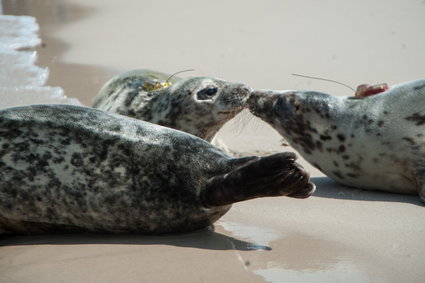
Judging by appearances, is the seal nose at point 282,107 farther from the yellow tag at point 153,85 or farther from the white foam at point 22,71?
the white foam at point 22,71

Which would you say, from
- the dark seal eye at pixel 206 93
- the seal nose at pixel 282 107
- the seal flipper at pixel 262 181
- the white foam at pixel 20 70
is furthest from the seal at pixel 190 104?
the white foam at pixel 20 70

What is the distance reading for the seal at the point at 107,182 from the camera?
3414 mm

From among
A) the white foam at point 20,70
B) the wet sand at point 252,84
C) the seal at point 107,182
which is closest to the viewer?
the wet sand at point 252,84

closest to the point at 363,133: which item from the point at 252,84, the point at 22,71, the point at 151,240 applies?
the point at 151,240

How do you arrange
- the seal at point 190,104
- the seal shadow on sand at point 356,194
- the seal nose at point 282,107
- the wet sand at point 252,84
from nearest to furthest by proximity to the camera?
the wet sand at point 252,84
the seal shadow on sand at point 356,194
the seal nose at point 282,107
the seal at point 190,104

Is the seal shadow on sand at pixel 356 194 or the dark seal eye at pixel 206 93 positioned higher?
the dark seal eye at pixel 206 93

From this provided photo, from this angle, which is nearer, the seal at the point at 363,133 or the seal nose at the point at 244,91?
the seal at the point at 363,133

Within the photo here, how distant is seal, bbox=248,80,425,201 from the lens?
174 inches

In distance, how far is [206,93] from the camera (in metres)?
5.24

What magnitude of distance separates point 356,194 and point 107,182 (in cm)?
162

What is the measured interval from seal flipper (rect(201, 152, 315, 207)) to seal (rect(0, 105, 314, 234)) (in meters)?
0.01

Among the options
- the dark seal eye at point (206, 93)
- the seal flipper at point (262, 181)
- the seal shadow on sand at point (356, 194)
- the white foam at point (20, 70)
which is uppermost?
the seal flipper at point (262, 181)

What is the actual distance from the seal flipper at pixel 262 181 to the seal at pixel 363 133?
48.6 inches

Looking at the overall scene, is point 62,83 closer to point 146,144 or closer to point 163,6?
point 163,6
